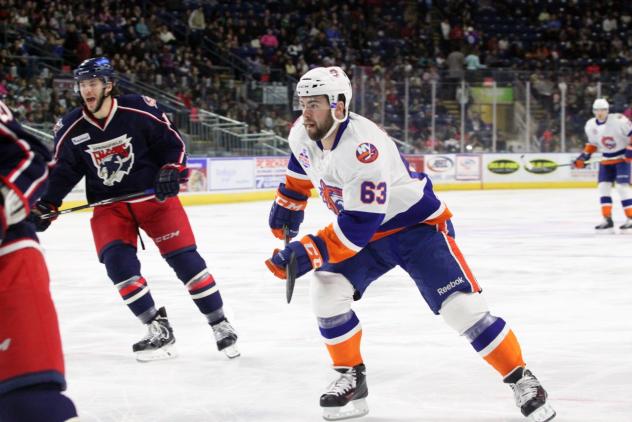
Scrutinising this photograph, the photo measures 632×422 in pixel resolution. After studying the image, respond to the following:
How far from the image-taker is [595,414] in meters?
3.20

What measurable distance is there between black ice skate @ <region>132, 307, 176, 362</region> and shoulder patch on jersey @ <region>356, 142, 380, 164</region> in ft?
5.46

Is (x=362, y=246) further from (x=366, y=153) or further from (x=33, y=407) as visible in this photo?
(x=33, y=407)

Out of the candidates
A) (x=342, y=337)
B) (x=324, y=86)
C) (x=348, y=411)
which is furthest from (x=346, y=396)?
(x=324, y=86)

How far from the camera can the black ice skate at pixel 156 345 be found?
425cm

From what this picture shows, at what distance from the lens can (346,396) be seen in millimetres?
3287

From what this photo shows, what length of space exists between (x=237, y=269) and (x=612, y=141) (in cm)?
481

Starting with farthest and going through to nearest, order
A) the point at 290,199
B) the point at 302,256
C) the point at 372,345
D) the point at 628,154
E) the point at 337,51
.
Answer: the point at 337,51 → the point at 628,154 → the point at 372,345 → the point at 290,199 → the point at 302,256

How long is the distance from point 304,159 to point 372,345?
1.37 metres

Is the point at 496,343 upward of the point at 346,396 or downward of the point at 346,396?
upward

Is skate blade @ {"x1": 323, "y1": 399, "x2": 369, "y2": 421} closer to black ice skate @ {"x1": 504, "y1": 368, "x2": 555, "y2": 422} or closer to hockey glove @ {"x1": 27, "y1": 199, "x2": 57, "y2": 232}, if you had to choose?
black ice skate @ {"x1": 504, "y1": 368, "x2": 555, "y2": 422}

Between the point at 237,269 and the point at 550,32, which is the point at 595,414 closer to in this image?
the point at 237,269

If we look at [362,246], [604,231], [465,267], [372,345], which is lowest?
[604,231]

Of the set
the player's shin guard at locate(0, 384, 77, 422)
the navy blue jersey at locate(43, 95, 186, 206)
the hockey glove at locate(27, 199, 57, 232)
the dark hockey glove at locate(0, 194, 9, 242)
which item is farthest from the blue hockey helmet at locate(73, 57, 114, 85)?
the player's shin guard at locate(0, 384, 77, 422)

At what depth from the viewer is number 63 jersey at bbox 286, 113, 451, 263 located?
2.99 meters
